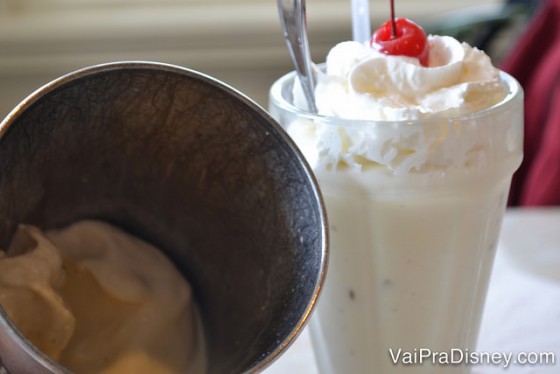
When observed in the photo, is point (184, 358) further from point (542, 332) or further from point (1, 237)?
point (542, 332)

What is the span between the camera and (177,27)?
1.27 m

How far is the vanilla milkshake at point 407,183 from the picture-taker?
1.48 ft

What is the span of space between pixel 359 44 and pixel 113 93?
0.55 feet

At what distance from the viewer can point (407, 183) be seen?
0.45m

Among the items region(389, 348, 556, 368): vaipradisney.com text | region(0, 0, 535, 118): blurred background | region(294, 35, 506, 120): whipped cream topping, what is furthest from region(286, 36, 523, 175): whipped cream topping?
region(0, 0, 535, 118): blurred background

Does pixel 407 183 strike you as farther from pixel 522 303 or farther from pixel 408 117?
pixel 522 303

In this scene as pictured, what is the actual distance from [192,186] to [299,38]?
12cm

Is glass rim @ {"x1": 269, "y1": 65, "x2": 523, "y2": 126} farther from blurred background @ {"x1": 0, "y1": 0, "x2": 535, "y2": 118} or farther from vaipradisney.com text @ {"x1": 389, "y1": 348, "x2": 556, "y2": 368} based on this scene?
blurred background @ {"x1": 0, "y1": 0, "x2": 535, "y2": 118}

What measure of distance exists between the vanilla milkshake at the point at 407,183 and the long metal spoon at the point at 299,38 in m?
0.02

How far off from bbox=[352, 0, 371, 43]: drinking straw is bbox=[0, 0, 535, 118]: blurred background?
2.34 ft

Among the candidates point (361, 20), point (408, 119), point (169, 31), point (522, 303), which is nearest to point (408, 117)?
point (408, 119)

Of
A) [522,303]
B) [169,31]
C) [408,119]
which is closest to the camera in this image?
[408,119]

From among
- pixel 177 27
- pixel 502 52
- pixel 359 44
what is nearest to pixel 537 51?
pixel 502 52

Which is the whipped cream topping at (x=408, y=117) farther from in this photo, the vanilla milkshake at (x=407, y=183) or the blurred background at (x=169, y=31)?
the blurred background at (x=169, y=31)
